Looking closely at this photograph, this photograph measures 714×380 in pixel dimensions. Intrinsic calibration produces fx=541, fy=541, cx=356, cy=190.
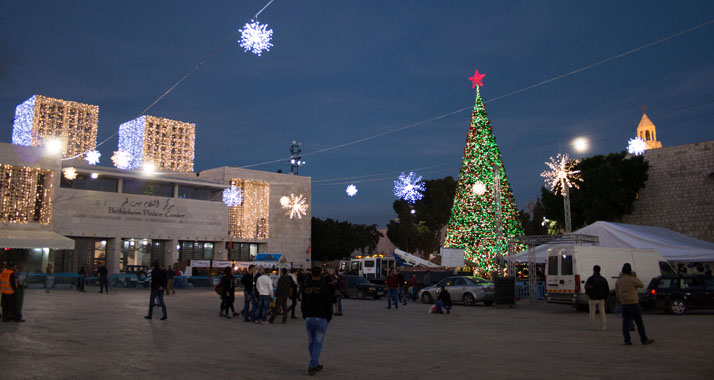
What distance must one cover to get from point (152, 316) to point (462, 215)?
80.2 feet

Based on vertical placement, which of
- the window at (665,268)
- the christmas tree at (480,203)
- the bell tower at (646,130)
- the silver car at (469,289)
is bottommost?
the silver car at (469,289)

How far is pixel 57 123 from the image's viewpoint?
129ft

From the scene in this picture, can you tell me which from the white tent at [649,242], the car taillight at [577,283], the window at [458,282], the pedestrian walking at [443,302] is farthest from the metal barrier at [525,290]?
the pedestrian walking at [443,302]

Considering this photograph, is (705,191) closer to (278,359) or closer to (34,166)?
(278,359)

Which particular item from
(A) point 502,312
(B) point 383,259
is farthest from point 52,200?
(A) point 502,312

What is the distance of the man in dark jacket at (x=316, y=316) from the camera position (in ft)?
24.9

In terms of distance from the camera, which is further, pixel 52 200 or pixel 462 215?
pixel 52 200

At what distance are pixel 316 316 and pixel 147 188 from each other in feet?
140

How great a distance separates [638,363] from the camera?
8.52m

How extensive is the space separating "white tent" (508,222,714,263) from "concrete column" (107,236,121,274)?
31267 millimetres

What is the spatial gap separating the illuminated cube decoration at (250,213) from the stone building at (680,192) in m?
33.2

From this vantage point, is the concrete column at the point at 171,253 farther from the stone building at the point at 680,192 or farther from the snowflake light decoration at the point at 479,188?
the stone building at the point at 680,192

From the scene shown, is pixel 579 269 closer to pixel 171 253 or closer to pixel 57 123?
pixel 171 253

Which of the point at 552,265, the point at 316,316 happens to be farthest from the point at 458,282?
the point at 316,316
